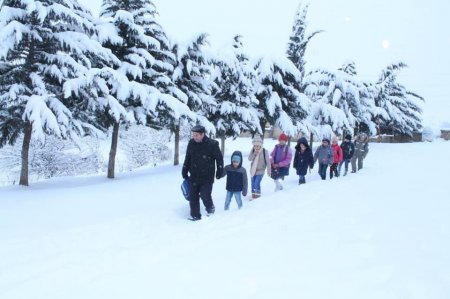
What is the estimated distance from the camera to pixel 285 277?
397cm

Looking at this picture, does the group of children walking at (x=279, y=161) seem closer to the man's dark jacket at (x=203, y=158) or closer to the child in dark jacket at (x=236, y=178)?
the child in dark jacket at (x=236, y=178)

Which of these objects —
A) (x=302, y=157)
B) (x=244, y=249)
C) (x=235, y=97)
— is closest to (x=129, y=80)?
(x=235, y=97)

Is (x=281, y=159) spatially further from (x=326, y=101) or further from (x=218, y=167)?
(x=326, y=101)

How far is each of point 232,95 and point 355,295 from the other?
18041 millimetres

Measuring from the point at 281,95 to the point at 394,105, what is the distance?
75.3 ft

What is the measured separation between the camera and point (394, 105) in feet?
134

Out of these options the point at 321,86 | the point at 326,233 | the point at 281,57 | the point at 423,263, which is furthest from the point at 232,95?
the point at 423,263

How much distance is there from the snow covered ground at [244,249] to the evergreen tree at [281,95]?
40.3 feet

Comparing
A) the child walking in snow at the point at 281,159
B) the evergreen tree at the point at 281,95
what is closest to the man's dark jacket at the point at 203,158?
the child walking in snow at the point at 281,159

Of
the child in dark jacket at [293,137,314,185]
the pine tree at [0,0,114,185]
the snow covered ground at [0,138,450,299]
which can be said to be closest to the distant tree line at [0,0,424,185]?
the pine tree at [0,0,114,185]

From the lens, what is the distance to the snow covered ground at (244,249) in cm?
382

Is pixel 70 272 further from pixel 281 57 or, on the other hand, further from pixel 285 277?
pixel 281 57

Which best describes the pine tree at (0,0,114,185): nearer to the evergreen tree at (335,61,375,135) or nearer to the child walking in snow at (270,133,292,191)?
the child walking in snow at (270,133,292,191)

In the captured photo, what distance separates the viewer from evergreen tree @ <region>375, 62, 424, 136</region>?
36.7 m
